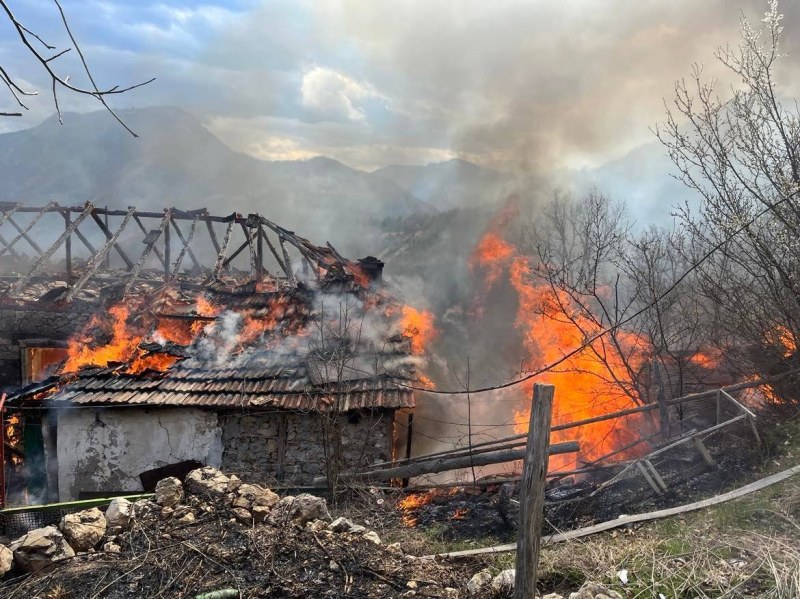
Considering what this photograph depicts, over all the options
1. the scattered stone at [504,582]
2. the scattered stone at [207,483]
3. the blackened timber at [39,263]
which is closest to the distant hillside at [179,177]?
the blackened timber at [39,263]

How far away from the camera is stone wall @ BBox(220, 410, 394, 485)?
10.6m

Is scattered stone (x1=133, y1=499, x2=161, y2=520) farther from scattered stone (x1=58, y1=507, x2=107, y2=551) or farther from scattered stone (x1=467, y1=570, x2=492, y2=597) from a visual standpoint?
scattered stone (x1=467, y1=570, x2=492, y2=597)

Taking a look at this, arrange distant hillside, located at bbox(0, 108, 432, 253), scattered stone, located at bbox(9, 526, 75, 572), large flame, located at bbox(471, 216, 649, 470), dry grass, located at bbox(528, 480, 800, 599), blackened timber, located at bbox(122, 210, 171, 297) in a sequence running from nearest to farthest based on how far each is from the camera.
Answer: dry grass, located at bbox(528, 480, 800, 599)
scattered stone, located at bbox(9, 526, 75, 572)
large flame, located at bbox(471, 216, 649, 470)
blackened timber, located at bbox(122, 210, 171, 297)
distant hillside, located at bbox(0, 108, 432, 253)

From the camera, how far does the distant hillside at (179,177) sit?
56.3m

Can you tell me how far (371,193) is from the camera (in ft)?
202

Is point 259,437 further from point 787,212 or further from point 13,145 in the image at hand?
point 13,145

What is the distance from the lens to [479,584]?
5047 mm

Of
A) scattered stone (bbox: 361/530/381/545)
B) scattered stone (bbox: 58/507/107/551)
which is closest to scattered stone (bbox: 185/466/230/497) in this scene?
scattered stone (bbox: 58/507/107/551)

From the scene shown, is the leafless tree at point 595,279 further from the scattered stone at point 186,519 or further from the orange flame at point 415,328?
the scattered stone at point 186,519

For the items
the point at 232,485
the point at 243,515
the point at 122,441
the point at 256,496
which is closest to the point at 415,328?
the point at 122,441

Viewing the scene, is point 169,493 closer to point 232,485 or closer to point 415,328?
point 232,485

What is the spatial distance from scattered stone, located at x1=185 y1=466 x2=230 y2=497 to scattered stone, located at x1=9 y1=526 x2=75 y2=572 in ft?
4.90

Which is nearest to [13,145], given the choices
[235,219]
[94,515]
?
[235,219]

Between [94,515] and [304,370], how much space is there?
594cm
